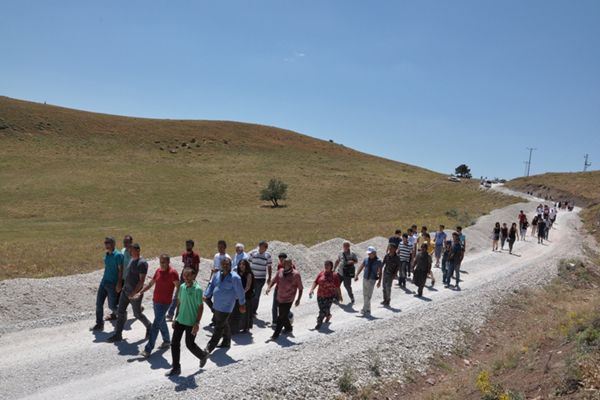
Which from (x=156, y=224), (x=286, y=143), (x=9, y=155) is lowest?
(x=156, y=224)

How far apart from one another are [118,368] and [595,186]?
255 ft

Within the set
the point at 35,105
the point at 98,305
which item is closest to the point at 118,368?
the point at 98,305

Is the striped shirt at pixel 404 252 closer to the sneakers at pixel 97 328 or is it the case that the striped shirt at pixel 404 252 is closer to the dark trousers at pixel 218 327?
the dark trousers at pixel 218 327

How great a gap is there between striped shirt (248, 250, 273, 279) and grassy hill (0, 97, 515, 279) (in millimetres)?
11915

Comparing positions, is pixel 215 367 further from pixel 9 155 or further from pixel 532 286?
pixel 9 155

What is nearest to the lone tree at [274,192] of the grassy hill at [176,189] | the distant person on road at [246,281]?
the grassy hill at [176,189]

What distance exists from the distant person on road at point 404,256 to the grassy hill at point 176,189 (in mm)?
12419

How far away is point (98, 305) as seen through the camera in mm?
11516

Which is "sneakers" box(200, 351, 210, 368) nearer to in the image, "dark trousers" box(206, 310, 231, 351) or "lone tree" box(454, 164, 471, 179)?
"dark trousers" box(206, 310, 231, 351)

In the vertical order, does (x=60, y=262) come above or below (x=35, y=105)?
below

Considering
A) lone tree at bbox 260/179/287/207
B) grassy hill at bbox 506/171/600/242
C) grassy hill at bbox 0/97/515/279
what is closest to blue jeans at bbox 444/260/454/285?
grassy hill at bbox 0/97/515/279

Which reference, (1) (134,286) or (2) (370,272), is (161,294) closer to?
(1) (134,286)

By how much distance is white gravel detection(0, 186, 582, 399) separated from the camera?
8727mm

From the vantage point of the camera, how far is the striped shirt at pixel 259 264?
1237 cm
